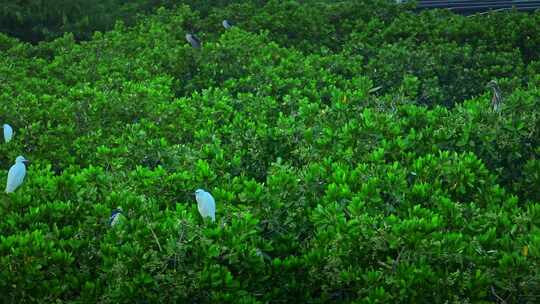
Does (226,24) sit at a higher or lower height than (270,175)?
lower

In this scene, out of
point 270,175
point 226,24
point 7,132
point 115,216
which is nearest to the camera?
point 115,216

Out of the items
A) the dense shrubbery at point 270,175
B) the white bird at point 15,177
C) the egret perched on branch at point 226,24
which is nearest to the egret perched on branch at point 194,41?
the dense shrubbery at point 270,175

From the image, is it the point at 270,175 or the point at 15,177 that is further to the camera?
the point at 270,175

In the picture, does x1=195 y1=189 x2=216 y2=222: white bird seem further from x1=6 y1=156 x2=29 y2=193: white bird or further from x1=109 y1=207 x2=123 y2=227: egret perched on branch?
x1=6 y1=156 x2=29 y2=193: white bird

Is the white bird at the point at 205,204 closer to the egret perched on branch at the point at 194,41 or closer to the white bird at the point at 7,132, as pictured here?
the white bird at the point at 7,132

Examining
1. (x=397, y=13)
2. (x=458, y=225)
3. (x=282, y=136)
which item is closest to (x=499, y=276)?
(x=458, y=225)

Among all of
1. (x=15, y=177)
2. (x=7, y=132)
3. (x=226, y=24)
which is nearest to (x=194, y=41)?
(x=226, y=24)

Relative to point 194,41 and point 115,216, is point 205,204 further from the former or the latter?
point 194,41

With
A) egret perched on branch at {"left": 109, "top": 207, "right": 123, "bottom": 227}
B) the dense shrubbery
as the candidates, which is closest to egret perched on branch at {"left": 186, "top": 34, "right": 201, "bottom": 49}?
the dense shrubbery
